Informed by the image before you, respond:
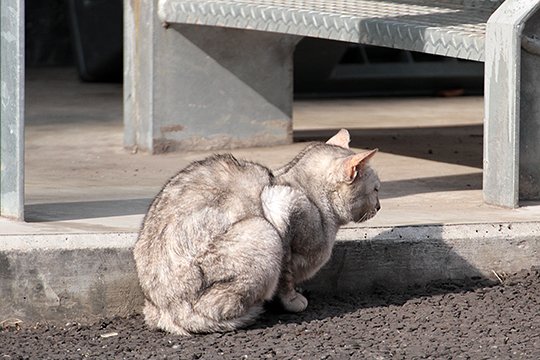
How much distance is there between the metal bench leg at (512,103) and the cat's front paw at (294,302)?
57.9 inches

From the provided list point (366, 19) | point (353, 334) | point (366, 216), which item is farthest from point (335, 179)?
point (366, 19)

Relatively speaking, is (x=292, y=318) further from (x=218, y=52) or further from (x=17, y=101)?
(x=218, y=52)

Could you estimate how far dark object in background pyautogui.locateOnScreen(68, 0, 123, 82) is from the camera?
12.1m

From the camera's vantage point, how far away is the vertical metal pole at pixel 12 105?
19.0 feet

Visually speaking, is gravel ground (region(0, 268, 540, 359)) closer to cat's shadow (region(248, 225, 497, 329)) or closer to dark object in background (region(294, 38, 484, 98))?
cat's shadow (region(248, 225, 497, 329))

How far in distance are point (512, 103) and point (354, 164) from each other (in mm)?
1272

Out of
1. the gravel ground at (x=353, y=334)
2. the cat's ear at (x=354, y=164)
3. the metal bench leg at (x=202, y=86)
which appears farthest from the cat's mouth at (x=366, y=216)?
the metal bench leg at (x=202, y=86)

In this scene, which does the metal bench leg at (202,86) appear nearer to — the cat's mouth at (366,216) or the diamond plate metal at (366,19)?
the diamond plate metal at (366,19)

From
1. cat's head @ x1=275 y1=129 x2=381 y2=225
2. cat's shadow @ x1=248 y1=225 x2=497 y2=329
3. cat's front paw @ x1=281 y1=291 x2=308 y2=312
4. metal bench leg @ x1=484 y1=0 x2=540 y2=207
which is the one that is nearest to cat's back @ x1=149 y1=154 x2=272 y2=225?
cat's head @ x1=275 y1=129 x2=381 y2=225

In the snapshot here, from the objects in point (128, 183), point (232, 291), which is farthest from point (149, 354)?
point (128, 183)

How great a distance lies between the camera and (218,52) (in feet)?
26.8

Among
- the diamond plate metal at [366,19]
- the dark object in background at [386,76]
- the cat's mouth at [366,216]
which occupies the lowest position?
the dark object in background at [386,76]

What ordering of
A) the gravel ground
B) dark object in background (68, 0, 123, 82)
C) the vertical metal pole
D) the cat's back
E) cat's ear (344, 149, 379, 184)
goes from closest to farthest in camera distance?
the gravel ground, the cat's back, cat's ear (344, 149, 379, 184), the vertical metal pole, dark object in background (68, 0, 123, 82)

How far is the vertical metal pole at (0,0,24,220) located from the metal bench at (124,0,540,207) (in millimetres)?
1920
